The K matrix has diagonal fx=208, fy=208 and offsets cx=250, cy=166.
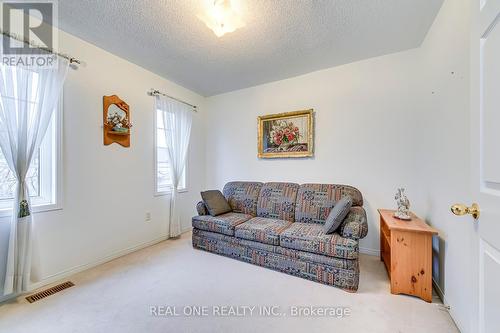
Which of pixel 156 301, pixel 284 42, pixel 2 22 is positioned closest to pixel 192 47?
pixel 284 42

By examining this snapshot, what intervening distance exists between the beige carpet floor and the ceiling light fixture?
2.25 meters

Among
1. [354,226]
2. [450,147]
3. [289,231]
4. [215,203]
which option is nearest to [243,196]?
[215,203]

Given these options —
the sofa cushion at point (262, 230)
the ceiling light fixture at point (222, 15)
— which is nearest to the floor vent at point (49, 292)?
the sofa cushion at point (262, 230)

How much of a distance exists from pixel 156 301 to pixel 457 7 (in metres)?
3.24

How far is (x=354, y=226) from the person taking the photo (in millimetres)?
2033

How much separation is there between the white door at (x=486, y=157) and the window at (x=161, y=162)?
3200 mm

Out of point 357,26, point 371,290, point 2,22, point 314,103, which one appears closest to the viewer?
point 2,22

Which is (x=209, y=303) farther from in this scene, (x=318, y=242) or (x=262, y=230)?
(x=318, y=242)

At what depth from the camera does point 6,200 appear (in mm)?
1797

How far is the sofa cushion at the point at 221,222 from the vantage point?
8.43 ft

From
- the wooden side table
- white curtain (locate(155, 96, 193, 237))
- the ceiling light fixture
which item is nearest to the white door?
the wooden side table

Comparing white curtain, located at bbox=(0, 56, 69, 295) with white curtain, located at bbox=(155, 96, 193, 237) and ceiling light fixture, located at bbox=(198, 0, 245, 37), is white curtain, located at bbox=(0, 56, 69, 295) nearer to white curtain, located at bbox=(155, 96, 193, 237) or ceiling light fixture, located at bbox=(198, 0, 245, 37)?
white curtain, located at bbox=(155, 96, 193, 237)

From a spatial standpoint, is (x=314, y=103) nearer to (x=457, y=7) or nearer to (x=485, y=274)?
(x=457, y=7)

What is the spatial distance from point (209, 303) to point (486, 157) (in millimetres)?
1940
